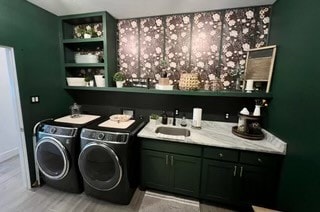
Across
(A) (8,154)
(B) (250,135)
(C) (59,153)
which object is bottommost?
(A) (8,154)

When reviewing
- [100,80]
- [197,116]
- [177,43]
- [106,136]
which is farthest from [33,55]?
[197,116]

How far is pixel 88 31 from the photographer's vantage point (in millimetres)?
2441

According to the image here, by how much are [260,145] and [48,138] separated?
104 inches

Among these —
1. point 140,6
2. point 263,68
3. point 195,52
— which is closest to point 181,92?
point 195,52

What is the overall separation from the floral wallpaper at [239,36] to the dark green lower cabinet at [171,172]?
1.36 metres

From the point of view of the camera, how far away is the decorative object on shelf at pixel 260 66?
1.88 m

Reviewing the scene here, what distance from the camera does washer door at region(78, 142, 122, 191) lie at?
5.94 ft

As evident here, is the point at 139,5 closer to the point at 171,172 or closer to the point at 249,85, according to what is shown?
the point at 249,85

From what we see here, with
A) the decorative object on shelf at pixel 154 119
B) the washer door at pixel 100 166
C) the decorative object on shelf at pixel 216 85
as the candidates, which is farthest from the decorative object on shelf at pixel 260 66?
the washer door at pixel 100 166

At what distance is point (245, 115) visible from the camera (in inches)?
75.0

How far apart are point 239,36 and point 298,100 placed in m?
1.23

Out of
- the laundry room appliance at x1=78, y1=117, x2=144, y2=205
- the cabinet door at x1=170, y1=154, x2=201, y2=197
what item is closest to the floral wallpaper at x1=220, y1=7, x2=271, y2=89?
the cabinet door at x1=170, y1=154, x2=201, y2=197

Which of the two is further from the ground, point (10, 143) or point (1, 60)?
point (1, 60)

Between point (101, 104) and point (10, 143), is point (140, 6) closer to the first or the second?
point (101, 104)
